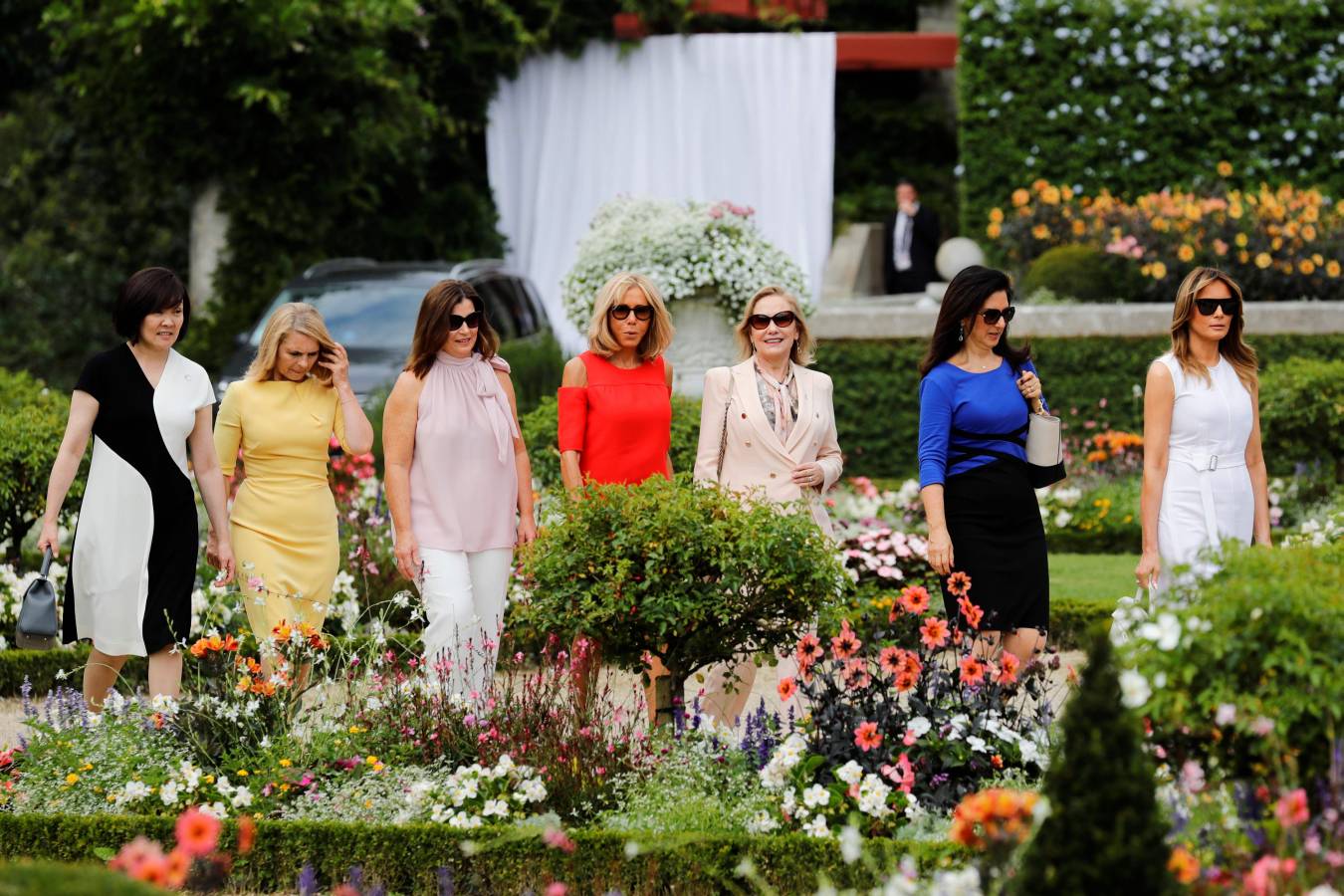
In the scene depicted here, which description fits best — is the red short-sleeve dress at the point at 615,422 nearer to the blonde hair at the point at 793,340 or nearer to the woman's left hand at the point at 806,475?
the blonde hair at the point at 793,340

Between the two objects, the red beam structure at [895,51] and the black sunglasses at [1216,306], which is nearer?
the black sunglasses at [1216,306]

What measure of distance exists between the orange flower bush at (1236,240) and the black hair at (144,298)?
861cm

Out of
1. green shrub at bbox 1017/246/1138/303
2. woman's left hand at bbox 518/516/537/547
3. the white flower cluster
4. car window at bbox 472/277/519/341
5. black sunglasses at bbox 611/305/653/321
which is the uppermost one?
green shrub at bbox 1017/246/1138/303

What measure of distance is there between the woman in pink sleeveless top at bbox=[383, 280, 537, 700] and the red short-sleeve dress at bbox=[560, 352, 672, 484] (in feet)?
0.89

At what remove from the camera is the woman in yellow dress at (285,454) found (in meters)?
5.72

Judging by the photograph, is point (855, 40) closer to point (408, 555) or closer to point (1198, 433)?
point (1198, 433)

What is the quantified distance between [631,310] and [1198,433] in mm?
1871

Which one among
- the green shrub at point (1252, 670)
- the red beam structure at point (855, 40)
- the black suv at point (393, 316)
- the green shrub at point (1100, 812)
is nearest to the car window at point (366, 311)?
the black suv at point (393, 316)

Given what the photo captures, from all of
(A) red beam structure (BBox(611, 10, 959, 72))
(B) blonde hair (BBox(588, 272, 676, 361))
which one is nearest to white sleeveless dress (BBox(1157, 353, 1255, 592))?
(B) blonde hair (BBox(588, 272, 676, 361))

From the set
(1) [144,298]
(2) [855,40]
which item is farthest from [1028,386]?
(2) [855,40]

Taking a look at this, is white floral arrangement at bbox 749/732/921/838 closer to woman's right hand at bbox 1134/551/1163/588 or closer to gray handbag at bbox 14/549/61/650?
woman's right hand at bbox 1134/551/1163/588

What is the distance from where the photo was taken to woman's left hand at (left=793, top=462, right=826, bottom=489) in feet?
18.5

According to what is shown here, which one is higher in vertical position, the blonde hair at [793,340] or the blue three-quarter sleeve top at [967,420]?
the blonde hair at [793,340]

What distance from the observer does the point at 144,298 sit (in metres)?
5.43
